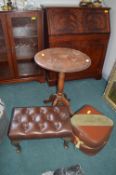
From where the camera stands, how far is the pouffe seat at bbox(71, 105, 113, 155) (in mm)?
1490

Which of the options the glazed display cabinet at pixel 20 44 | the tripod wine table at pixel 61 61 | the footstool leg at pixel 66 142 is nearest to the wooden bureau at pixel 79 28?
the glazed display cabinet at pixel 20 44

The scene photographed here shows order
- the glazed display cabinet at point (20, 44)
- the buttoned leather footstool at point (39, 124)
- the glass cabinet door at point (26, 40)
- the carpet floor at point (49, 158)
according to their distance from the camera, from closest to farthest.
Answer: the buttoned leather footstool at point (39, 124) < the carpet floor at point (49, 158) < the glazed display cabinet at point (20, 44) < the glass cabinet door at point (26, 40)

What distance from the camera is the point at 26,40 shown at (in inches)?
99.3

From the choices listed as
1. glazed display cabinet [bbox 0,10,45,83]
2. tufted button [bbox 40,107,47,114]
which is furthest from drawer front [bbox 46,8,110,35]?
tufted button [bbox 40,107,47,114]

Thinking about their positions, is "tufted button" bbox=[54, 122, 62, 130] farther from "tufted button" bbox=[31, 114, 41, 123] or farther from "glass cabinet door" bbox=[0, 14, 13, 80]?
"glass cabinet door" bbox=[0, 14, 13, 80]

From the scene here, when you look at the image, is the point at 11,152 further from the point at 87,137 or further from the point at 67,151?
the point at 87,137

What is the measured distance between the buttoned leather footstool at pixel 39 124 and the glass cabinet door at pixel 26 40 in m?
1.15

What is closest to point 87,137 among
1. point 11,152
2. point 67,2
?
point 11,152

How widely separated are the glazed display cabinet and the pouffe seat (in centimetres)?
130

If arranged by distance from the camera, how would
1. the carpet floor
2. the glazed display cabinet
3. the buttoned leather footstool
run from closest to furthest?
the buttoned leather footstool → the carpet floor → the glazed display cabinet

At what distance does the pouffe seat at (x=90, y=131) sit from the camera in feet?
4.89

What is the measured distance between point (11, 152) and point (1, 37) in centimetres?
157

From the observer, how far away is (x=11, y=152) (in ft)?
5.52

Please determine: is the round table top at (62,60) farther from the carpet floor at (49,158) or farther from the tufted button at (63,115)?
the carpet floor at (49,158)
